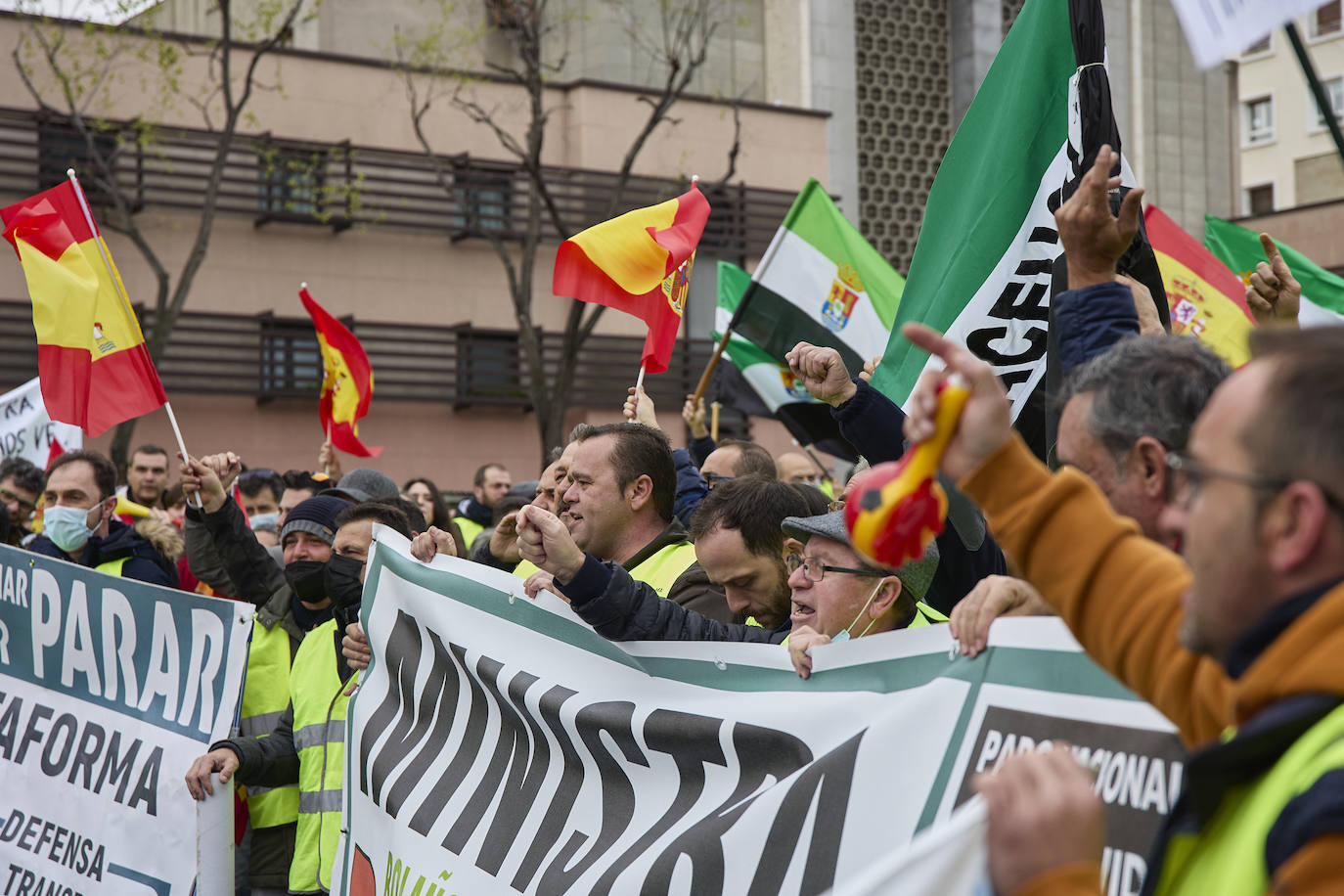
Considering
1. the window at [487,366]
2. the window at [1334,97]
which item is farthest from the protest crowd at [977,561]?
the window at [1334,97]

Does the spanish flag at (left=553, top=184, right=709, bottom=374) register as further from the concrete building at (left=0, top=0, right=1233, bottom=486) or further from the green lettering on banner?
the concrete building at (left=0, top=0, right=1233, bottom=486)

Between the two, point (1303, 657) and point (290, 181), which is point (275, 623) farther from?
point (290, 181)

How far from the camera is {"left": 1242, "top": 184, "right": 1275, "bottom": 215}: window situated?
44.7 metres

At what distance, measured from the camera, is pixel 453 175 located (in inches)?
878

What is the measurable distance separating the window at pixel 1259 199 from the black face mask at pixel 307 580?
44.1 metres

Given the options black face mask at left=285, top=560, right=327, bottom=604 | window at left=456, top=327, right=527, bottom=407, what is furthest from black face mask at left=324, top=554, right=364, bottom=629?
window at left=456, top=327, right=527, bottom=407

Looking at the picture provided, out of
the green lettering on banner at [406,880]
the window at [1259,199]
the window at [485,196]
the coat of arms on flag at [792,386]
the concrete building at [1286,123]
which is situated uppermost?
the concrete building at [1286,123]

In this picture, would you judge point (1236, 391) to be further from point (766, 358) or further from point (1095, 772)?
point (766, 358)

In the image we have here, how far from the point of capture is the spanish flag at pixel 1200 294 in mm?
7809

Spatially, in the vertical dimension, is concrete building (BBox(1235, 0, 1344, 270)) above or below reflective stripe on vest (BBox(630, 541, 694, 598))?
above

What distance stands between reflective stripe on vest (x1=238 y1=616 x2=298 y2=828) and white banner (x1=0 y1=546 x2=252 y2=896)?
160 mm

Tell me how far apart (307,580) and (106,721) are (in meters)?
0.91

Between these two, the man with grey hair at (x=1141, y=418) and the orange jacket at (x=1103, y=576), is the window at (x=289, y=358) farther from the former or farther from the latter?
the orange jacket at (x=1103, y=576)

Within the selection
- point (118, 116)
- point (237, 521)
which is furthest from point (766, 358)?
point (118, 116)
